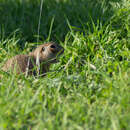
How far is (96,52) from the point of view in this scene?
3.91 metres

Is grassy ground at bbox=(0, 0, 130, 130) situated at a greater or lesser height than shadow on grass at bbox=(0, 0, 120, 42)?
greater

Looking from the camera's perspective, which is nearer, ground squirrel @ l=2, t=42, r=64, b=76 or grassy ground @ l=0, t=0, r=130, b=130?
grassy ground @ l=0, t=0, r=130, b=130

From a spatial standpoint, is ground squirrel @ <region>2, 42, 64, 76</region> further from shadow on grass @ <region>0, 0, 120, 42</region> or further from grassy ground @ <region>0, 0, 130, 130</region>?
shadow on grass @ <region>0, 0, 120, 42</region>

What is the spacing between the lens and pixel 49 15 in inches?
217

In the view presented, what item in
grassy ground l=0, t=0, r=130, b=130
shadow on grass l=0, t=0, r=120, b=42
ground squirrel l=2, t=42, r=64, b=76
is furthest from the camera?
shadow on grass l=0, t=0, r=120, b=42

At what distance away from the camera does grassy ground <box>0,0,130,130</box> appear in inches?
110

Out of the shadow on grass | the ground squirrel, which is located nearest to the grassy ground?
the shadow on grass

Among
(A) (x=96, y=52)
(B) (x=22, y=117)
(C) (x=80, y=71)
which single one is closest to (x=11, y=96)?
(B) (x=22, y=117)

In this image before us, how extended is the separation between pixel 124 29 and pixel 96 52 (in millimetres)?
687

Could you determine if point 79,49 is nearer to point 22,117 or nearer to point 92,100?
point 92,100

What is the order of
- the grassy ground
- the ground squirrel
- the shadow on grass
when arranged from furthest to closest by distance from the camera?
the shadow on grass < the ground squirrel < the grassy ground

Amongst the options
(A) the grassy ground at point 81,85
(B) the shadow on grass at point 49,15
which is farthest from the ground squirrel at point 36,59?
(B) the shadow on grass at point 49,15

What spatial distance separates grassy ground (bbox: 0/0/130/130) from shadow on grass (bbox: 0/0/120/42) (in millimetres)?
23

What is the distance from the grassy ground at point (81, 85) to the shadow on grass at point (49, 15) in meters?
0.02
